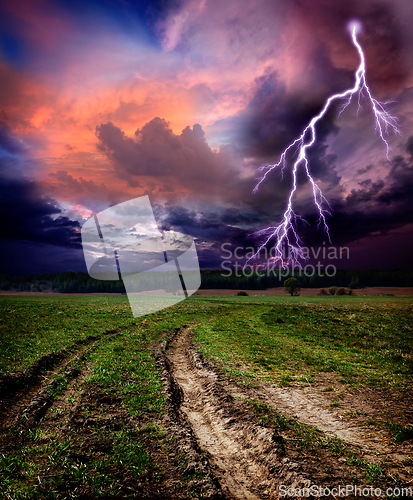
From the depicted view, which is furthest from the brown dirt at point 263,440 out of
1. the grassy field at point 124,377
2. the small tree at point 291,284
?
the small tree at point 291,284

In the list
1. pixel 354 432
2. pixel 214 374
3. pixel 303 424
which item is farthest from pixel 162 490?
pixel 214 374

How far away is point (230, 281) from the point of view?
142500mm

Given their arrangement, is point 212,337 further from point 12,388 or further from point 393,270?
point 393,270

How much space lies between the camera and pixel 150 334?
19875mm

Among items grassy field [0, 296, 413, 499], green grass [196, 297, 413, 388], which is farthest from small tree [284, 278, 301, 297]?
grassy field [0, 296, 413, 499]

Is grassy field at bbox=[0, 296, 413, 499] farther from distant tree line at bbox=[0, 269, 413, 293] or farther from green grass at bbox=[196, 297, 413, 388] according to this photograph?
distant tree line at bbox=[0, 269, 413, 293]

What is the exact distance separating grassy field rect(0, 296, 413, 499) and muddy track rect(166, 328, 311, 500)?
842 millimetres

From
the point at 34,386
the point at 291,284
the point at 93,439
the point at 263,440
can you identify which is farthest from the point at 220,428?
the point at 291,284

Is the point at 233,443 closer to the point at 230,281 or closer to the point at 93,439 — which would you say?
the point at 93,439

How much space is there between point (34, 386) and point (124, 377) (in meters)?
3.55

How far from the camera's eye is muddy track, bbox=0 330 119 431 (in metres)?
7.45

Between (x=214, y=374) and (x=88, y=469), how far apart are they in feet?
21.3

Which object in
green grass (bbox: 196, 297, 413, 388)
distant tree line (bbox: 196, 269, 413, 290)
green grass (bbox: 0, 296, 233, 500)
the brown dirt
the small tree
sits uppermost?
green grass (bbox: 0, 296, 233, 500)

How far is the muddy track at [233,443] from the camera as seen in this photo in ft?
15.9
